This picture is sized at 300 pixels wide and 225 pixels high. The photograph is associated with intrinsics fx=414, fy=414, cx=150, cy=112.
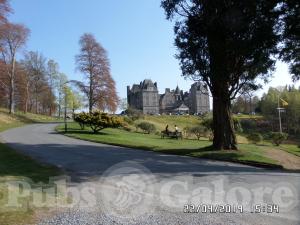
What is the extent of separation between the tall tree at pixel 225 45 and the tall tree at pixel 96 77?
128ft

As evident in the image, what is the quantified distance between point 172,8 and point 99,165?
35.9ft

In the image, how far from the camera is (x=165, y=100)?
153m

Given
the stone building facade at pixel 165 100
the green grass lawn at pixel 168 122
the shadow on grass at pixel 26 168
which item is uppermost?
the stone building facade at pixel 165 100

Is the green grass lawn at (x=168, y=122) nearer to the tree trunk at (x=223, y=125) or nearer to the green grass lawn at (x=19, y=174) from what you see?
the tree trunk at (x=223, y=125)

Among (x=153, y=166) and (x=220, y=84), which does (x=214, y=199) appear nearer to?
(x=153, y=166)

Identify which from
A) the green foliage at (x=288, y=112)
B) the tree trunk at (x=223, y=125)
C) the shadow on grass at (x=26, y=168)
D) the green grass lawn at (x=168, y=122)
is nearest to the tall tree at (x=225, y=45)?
the tree trunk at (x=223, y=125)

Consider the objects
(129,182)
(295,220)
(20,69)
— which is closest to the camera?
(295,220)

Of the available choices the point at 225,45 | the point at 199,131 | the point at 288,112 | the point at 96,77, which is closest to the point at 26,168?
the point at 225,45

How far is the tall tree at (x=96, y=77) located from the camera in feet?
199

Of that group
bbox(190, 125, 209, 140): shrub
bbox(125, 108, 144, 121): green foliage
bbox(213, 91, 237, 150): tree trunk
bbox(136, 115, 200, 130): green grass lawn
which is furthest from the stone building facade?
bbox(213, 91, 237, 150): tree trunk

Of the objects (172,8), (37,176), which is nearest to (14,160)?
(37,176)

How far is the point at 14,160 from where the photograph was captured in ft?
53.6
